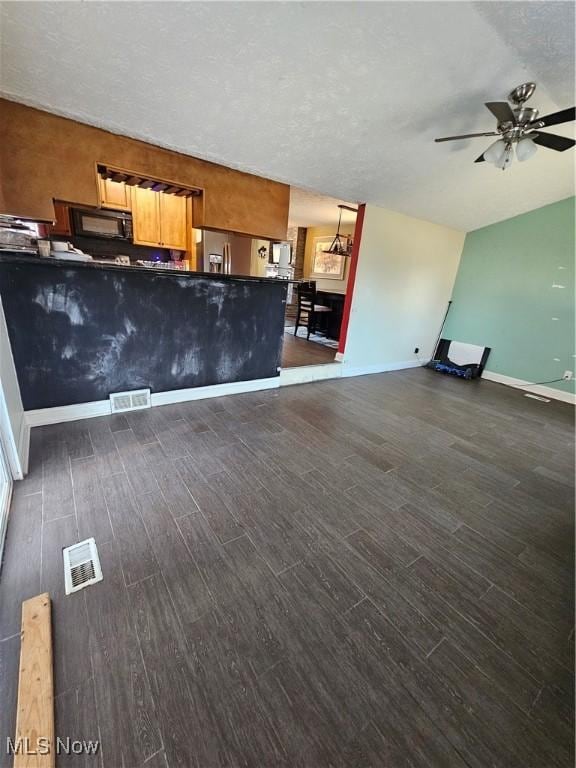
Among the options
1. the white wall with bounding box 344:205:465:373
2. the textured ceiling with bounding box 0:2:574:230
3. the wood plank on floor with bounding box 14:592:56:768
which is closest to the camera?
the wood plank on floor with bounding box 14:592:56:768

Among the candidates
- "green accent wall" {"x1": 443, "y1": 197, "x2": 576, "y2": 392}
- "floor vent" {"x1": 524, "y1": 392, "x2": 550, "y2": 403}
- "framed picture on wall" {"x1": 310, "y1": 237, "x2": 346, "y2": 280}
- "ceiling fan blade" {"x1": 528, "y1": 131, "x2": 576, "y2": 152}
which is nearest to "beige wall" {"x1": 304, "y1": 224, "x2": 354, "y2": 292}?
"framed picture on wall" {"x1": 310, "y1": 237, "x2": 346, "y2": 280}

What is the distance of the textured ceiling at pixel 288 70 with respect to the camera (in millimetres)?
1654

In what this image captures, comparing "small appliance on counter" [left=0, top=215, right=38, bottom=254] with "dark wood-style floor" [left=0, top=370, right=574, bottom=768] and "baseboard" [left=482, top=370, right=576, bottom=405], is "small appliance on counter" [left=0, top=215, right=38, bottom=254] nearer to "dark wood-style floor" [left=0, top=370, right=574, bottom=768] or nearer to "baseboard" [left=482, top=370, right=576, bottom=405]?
"dark wood-style floor" [left=0, top=370, right=574, bottom=768]

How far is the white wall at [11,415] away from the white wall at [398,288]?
3609mm

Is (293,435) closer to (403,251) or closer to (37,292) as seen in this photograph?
(37,292)

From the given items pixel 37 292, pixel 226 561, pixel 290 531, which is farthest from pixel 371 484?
pixel 37 292

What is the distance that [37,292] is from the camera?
2.28m

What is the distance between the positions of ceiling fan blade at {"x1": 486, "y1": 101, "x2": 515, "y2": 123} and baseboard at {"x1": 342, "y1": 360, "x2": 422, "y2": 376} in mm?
2899

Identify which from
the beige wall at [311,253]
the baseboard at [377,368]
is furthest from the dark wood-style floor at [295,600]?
the beige wall at [311,253]

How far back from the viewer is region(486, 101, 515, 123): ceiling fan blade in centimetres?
199

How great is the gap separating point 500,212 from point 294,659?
19.3 feet

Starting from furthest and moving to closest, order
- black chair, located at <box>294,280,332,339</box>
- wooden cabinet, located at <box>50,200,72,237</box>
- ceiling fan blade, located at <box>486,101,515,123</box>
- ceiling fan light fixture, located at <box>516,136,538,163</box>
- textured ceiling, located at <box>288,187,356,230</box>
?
black chair, located at <box>294,280,332,339</box> < textured ceiling, located at <box>288,187,356,230</box> < wooden cabinet, located at <box>50,200,72,237</box> < ceiling fan light fixture, located at <box>516,136,538,163</box> < ceiling fan blade, located at <box>486,101,515,123</box>

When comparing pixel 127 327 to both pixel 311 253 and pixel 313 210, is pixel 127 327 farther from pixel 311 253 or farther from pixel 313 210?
pixel 311 253

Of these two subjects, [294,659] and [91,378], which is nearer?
[294,659]
